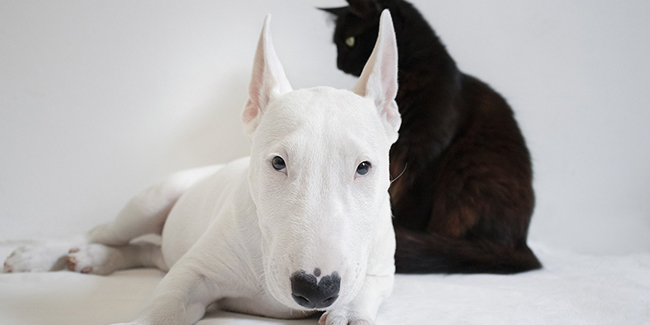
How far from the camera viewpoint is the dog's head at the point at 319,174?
3.53 feet

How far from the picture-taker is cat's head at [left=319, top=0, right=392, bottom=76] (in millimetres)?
2875

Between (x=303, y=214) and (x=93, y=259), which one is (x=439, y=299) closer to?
(x=303, y=214)

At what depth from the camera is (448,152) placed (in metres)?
2.81

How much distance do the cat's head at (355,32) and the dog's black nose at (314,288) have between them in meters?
2.08

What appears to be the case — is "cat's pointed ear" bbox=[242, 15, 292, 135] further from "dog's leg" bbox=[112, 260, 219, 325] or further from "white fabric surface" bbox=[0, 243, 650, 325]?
"white fabric surface" bbox=[0, 243, 650, 325]

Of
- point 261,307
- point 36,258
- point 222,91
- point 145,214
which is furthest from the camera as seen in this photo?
point 222,91

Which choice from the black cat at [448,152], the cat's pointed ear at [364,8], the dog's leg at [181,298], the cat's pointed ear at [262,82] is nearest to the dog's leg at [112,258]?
the dog's leg at [181,298]

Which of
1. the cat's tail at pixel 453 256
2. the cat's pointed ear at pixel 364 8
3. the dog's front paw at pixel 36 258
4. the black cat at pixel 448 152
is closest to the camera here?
the dog's front paw at pixel 36 258

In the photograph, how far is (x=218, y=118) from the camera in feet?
10.9

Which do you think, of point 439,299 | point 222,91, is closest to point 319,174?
point 439,299

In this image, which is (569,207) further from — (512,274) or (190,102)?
(190,102)

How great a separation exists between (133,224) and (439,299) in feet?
4.39

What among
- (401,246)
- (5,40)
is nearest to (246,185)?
(401,246)

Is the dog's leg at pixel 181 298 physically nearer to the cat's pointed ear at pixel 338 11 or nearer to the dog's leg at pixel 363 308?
the dog's leg at pixel 363 308
